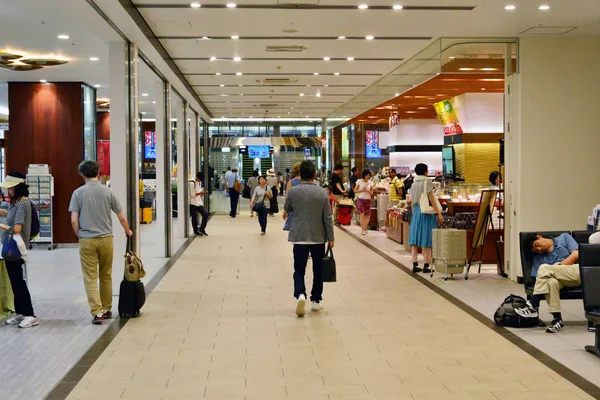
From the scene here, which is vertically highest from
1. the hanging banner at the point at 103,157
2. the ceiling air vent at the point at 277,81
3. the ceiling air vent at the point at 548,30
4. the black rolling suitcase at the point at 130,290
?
the ceiling air vent at the point at 277,81

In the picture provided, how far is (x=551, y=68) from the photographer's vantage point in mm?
10125

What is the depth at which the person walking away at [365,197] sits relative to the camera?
701 inches

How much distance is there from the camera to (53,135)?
51.1ft

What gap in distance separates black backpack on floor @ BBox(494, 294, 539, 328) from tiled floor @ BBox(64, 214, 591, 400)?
0.19 meters

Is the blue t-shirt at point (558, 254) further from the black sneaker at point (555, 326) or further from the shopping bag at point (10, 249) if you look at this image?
the shopping bag at point (10, 249)

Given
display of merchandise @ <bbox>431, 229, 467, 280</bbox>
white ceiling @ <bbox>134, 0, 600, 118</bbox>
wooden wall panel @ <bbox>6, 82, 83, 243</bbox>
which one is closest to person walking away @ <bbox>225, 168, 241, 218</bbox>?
white ceiling @ <bbox>134, 0, 600, 118</bbox>

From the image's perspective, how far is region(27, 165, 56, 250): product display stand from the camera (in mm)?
15039

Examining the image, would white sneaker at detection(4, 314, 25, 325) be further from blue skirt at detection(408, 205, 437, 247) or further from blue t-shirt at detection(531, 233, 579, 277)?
blue skirt at detection(408, 205, 437, 247)

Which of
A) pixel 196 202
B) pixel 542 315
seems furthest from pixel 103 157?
pixel 542 315

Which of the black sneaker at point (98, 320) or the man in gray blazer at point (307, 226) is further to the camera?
the man in gray blazer at point (307, 226)

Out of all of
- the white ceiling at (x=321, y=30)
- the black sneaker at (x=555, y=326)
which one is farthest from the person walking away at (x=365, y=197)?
the black sneaker at (x=555, y=326)

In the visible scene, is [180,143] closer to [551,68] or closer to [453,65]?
[453,65]

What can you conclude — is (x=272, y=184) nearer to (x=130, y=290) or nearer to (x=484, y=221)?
(x=484, y=221)

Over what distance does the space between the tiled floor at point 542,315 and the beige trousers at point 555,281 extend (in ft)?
1.03
